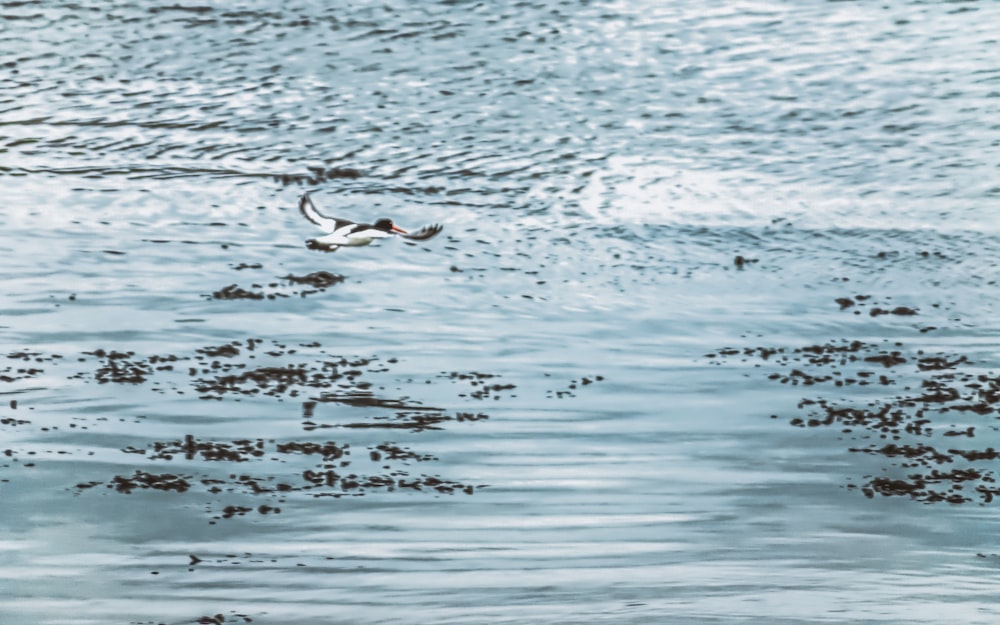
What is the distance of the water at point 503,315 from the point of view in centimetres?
1723

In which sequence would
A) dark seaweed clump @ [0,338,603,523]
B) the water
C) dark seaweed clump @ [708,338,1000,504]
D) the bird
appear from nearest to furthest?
the water
the bird
dark seaweed clump @ [0,338,603,523]
dark seaweed clump @ [708,338,1000,504]

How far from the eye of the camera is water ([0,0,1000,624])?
1723cm

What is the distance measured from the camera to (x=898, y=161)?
37.6 m

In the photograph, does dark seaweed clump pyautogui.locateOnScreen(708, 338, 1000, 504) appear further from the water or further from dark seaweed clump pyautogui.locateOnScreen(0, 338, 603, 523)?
dark seaweed clump pyautogui.locateOnScreen(0, 338, 603, 523)

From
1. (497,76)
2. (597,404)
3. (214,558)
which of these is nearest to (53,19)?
(497,76)

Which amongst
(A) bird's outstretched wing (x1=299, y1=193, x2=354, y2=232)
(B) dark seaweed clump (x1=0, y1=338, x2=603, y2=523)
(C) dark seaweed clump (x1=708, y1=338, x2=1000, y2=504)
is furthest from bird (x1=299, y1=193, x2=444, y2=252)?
(C) dark seaweed clump (x1=708, y1=338, x2=1000, y2=504)

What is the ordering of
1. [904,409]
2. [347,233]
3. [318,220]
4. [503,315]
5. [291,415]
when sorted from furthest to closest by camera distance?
[503,315] < [904,409] < [291,415] < [318,220] < [347,233]

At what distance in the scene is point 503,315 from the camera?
1072 inches

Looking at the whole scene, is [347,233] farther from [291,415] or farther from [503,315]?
[503,315]

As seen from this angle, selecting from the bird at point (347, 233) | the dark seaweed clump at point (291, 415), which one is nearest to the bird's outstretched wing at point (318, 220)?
the bird at point (347, 233)

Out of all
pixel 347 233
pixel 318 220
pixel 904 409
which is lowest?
pixel 904 409

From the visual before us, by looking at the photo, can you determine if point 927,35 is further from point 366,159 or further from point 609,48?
point 366,159

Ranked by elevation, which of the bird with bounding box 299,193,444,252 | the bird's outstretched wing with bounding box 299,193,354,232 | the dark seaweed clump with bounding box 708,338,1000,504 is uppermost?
the bird's outstretched wing with bounding box 299,193,354,232

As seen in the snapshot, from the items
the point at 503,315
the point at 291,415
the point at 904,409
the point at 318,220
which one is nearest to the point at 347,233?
the point at 318,220
